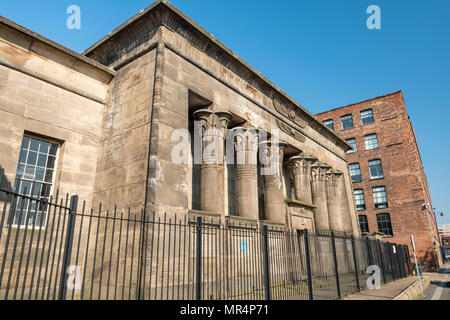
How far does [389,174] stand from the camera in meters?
31.3

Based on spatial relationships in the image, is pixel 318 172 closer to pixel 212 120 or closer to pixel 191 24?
pixel 212 120

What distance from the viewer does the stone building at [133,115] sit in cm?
889

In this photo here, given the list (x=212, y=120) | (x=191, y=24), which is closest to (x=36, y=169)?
(x=212, y=120)

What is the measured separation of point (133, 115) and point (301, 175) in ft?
35.5

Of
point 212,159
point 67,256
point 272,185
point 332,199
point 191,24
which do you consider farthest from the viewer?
point 332,199

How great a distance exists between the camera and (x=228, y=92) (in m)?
12.7

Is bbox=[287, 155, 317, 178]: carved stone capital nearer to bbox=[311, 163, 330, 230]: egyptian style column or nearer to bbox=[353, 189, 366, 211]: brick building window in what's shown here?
bbox=[311, 163, 330, 230]: egyptian style column

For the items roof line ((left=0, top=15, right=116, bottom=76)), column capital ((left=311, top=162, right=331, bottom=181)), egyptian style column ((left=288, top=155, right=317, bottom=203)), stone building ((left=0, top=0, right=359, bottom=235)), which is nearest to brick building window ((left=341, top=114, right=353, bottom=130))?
column capital ((left=311, top=162, right=331, bottom=181))

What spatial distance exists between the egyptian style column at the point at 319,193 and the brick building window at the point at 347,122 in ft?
61.4

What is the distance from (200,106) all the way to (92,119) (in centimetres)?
402

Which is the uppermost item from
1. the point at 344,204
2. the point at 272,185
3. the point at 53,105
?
the point at 53,105

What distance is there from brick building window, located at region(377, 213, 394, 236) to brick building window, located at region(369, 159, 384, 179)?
4.06 meters

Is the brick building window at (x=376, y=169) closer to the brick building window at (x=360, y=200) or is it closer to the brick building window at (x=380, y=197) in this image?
the brick building window at (x=380, y=197)

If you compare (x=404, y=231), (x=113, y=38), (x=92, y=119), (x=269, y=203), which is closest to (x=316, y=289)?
(x=269, y=203)
